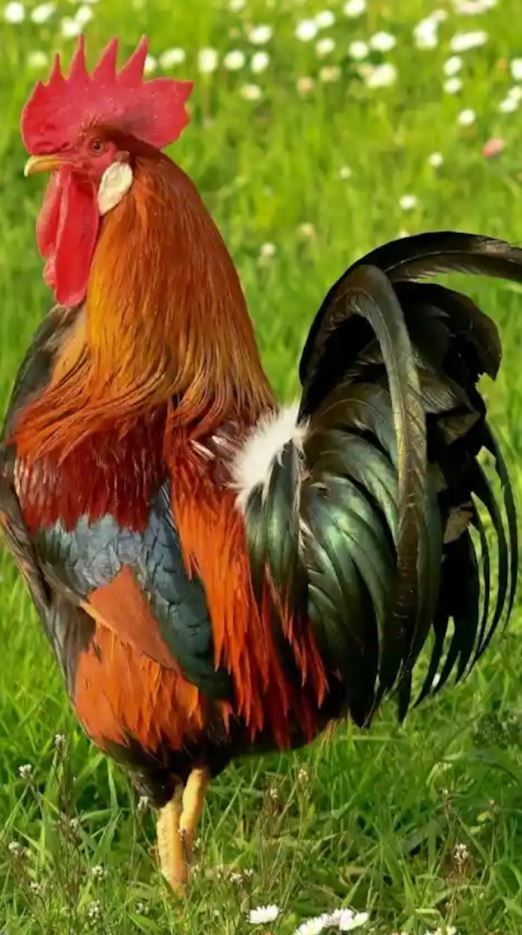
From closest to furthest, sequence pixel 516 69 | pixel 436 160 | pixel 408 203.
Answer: pixel 408 203
pixel 436 160
pixel 516 69

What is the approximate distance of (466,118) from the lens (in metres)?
6.23

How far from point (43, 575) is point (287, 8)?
4927 mm

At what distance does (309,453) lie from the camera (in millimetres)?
2725

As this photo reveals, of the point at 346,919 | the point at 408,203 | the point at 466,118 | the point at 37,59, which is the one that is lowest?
the point at 346,919

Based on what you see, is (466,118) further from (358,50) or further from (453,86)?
(358,50)

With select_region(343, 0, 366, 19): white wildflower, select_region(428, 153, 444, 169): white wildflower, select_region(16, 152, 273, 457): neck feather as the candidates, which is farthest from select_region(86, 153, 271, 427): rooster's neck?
select_region(343, 0, 366, 19): white wildflower

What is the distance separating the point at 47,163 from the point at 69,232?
14 centimetres

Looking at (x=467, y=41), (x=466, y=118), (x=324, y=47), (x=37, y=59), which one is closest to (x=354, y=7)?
(x=324, y=47)

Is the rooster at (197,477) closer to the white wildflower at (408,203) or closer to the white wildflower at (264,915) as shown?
the white wildflower at (264,915)

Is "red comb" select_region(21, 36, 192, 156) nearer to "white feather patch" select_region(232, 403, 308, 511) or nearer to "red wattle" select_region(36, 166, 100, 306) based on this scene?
"red wattle" select_region(36, 166, 100, 306)

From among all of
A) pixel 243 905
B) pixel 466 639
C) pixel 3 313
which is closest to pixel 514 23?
pixel 3 313

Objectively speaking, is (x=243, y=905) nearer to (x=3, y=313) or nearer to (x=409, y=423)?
(x=409, y=423)

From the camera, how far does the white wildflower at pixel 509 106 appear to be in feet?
20.4

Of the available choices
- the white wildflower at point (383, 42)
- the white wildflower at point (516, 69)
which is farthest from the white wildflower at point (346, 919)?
the white wildflower at point (383, 42)
